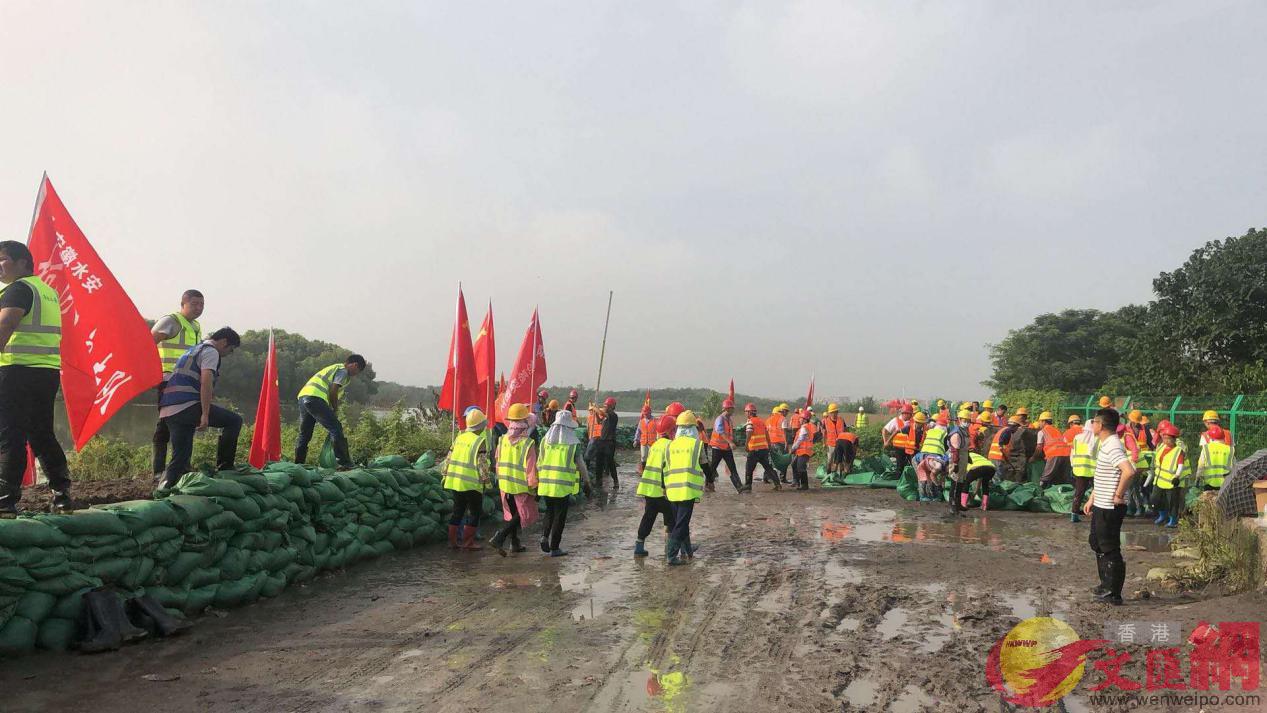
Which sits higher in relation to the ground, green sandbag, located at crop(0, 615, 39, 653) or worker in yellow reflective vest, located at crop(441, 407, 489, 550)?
worker in yellow reflective vest, located at crop(441, 407, 489, 550)

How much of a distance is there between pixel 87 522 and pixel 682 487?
5039 mm

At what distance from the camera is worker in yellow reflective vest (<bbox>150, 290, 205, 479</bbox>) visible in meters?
7.07

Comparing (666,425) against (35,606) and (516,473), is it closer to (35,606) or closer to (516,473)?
(516,473)

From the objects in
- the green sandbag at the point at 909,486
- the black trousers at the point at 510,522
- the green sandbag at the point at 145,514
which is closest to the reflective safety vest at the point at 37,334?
the green sandbag at the point at 145,514

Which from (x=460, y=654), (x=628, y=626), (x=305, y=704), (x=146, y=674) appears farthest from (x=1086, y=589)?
(x=146, y=674)

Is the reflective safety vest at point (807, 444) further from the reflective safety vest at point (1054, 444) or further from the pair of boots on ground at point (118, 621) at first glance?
the pair of boots on ground at point (118, 621)

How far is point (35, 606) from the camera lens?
15.4 ft

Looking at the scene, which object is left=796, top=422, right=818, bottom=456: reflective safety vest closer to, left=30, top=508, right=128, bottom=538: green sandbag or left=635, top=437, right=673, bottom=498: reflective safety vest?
left=635, top=437, right=673, bottom=498: reflective safety vest

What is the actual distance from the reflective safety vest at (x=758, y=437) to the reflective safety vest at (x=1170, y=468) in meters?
6.39

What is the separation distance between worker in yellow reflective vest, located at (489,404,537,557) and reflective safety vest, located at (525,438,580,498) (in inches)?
3.9

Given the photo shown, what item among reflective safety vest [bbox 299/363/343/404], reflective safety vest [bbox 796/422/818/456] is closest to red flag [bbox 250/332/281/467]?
reflective safety vest [bbox 299/363/343/404]

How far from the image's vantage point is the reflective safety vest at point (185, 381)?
6.53 metres

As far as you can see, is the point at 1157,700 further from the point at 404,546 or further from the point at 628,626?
the point at 404,546

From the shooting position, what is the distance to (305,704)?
13.9 ft
